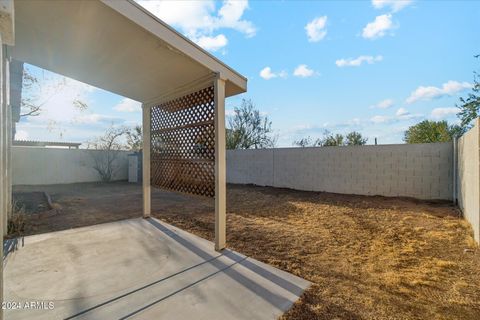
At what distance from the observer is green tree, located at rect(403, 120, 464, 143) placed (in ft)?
41.7

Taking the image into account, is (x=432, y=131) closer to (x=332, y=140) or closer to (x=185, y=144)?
(x=332, y=140)

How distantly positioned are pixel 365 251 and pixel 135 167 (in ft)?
41.6

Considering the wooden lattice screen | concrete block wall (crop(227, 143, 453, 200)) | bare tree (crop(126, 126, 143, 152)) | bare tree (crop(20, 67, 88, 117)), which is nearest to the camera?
the wooden lattice screen

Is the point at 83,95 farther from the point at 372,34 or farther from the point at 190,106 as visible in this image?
the point at 372,34

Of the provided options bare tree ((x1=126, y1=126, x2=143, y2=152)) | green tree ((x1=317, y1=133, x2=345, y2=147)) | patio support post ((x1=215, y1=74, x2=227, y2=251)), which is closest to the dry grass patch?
patio support post ((x1=215, y1=74, x2=227, y2=251))

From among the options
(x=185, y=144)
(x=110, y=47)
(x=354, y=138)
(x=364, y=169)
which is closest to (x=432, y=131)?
(x=354, y=138)

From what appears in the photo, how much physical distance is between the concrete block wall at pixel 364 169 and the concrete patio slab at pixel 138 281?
5737 millimetres

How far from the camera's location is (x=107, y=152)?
13586 mm

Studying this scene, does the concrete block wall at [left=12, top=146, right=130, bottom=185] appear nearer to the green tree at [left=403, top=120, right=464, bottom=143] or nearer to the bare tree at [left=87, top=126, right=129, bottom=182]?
the bare tree at [left=87, top=126, right=129, bottom=182]

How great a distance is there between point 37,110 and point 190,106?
830 centimetres

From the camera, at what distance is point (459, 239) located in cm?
367

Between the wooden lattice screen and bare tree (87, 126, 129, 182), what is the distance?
10.5m

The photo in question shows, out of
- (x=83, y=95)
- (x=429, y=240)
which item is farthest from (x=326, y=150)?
(x=83, y=95)

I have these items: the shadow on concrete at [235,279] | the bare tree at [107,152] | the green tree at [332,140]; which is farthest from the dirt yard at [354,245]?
the green tree at [332,140]
